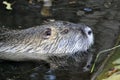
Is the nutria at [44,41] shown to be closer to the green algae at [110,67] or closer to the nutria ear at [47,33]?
the nutria ear at [47,33]

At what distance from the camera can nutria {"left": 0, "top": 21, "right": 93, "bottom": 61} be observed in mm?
→ 5734

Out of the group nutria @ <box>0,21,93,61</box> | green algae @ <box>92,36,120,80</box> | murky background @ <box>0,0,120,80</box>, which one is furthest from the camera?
nutria @ <box>0,21,93,61</box>

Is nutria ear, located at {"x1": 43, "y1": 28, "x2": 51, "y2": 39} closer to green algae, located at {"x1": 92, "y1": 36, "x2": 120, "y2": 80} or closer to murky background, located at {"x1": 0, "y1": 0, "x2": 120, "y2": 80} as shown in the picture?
murky background, located at {"x1": 0, "y1": 0, "x2": 120, "y2": 80}

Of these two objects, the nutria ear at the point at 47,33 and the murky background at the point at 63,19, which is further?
the nutria ear at the point at 47,33

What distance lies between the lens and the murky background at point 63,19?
5.23 meters

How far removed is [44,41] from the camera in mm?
5828

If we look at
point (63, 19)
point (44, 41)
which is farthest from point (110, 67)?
point (63, 19)

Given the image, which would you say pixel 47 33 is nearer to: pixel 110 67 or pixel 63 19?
pixel 63 19

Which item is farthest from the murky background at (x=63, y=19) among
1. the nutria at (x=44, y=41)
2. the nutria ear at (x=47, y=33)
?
the nutria ear at (x=47, y=33)

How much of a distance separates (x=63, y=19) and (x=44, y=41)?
125cm

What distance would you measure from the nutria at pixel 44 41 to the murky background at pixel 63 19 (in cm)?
15

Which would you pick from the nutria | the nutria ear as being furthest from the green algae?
the nutria ear

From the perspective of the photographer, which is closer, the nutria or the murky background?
the murky background

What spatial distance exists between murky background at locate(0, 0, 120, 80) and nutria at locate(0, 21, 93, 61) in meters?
0.15
